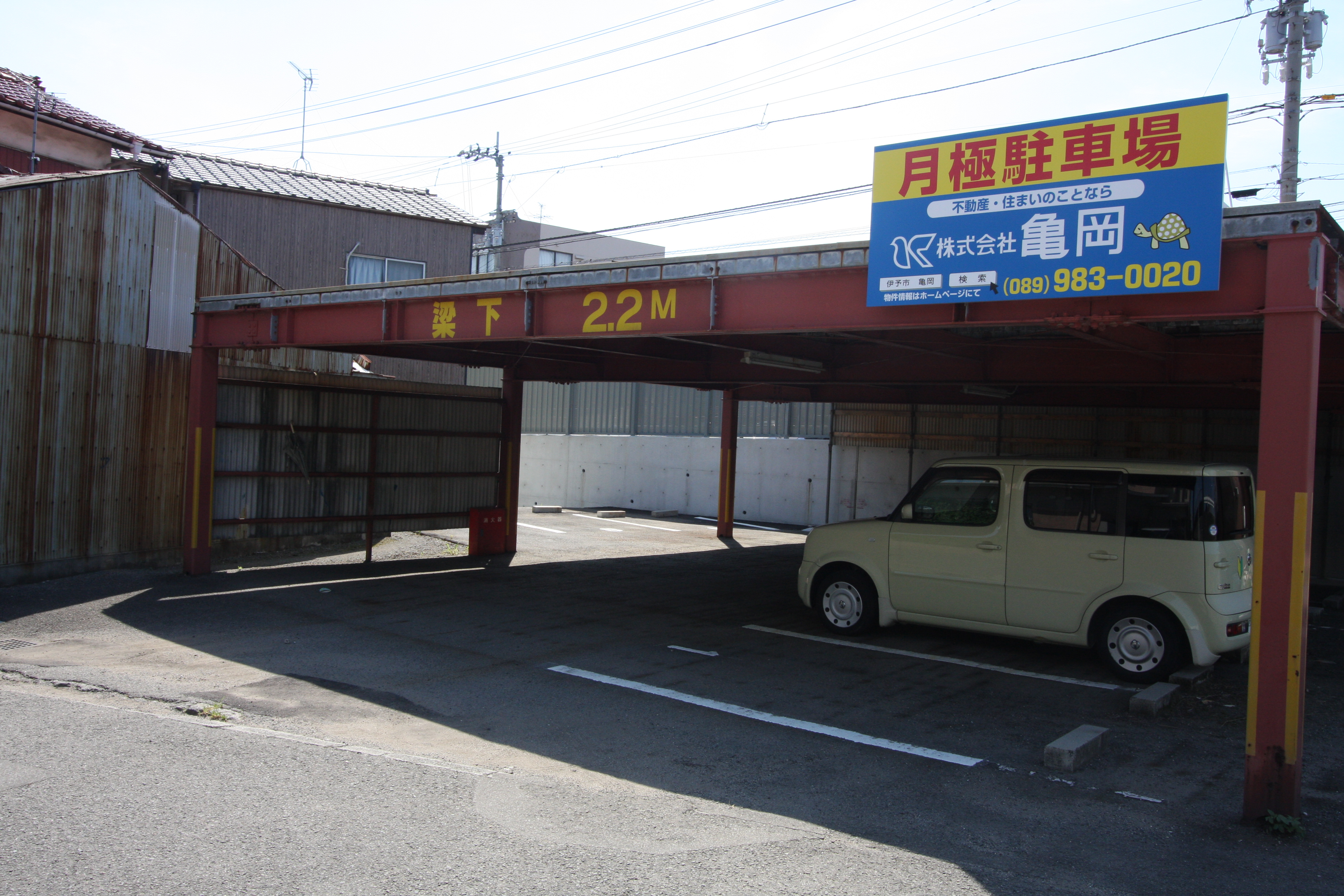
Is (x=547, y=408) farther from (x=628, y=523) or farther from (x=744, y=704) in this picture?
(x=744, y=704)

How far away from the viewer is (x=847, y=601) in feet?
33.1

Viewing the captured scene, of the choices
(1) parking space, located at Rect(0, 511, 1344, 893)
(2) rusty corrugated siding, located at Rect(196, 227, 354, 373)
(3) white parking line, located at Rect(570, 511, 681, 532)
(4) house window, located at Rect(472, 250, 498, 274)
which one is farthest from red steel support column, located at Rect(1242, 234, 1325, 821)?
(4) house window, located at Rect(472, 250, 498, 274)

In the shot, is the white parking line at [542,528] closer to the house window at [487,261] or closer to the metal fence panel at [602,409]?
the metal fence panel at [602,409]

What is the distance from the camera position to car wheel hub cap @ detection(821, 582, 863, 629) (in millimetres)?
10016

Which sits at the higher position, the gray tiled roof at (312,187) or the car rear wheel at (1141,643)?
the gray tiled roof at (312,187)

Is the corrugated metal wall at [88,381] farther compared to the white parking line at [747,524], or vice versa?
the white parking line at [747,524]

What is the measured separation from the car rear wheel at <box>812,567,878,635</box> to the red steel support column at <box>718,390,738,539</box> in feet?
34.7

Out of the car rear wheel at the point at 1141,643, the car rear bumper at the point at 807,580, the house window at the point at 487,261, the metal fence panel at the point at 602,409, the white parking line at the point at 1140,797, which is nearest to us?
the white parking line at the point at 1140,797

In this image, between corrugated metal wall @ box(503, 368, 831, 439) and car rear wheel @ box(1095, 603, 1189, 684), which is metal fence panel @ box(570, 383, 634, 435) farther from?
car rear wheel @ box(1095, 603, 1189, 684)

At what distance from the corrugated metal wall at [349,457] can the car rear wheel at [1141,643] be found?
1111 centimetres

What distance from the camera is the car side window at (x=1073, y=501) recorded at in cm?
841

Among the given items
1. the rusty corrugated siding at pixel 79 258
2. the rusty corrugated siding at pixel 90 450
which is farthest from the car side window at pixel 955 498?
the rusty corrugated siding at pixel 79 258

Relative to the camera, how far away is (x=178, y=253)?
46.1 feet

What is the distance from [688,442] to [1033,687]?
63.6 feet
